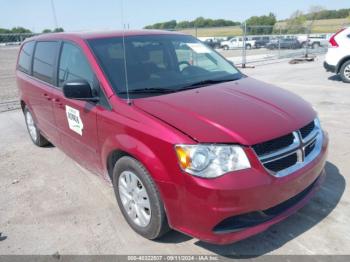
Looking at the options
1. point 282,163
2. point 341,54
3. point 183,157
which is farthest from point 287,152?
point 341,54

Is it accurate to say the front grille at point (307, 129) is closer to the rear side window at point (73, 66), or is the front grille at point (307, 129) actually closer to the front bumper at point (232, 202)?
the front bumper at point (232, 202)

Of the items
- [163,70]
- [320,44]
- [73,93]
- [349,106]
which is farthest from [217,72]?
[320,44]

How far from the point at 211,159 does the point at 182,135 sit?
10.9 inches

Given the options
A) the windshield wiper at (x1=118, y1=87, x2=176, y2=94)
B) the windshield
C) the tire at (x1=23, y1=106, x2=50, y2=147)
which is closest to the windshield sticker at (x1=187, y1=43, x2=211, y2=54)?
the windshield

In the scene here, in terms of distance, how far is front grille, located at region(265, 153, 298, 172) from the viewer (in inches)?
103

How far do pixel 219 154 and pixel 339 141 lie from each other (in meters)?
3.46

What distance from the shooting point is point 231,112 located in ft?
9.48

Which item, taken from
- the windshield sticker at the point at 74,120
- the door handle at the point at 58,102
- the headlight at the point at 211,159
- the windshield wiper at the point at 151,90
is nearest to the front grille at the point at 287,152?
the headlight at the point at 211,159

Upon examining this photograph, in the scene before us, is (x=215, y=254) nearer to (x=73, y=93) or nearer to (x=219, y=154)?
(x=219, y=154)

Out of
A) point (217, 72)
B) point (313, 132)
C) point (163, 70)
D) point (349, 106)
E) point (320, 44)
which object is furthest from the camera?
point (320, 44)

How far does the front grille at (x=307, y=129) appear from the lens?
9.60ft

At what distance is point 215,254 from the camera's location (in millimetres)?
2887

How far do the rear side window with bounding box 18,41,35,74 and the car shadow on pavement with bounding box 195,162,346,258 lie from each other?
391 cm

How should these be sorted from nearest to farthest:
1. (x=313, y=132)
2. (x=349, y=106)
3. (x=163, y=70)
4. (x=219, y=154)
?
1. (x=219, y=154)
2. (x=313, y=132)
3. (x=163, y=70)
4. (x=349, y=106)
